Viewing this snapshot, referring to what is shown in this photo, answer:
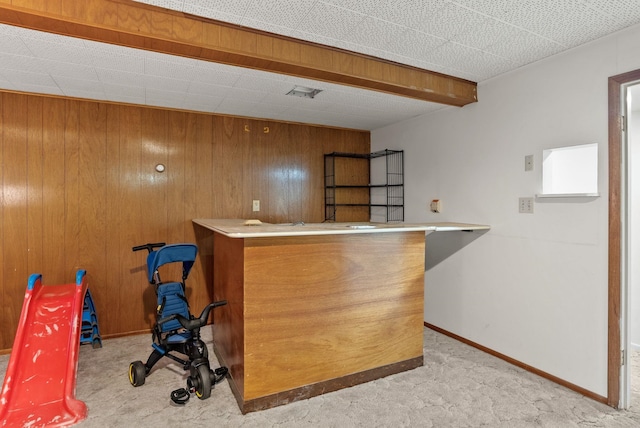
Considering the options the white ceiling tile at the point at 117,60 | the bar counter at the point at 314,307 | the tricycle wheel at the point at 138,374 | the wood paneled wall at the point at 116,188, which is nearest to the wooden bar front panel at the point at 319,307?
the bar counter at the point at 314,307

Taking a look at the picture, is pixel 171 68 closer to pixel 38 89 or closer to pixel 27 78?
pixel 27 78

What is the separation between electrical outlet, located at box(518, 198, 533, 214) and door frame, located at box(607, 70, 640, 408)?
0.52 meters

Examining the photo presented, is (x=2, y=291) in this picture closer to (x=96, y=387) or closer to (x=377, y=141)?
(x=96, y=387)

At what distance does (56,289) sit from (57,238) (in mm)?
753

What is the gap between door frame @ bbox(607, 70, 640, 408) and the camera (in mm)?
2109

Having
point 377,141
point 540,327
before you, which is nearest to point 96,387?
point 540,327

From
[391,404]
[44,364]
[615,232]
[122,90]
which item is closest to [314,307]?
[391,404]

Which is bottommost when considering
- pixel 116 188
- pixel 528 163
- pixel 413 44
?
pixel 116 188

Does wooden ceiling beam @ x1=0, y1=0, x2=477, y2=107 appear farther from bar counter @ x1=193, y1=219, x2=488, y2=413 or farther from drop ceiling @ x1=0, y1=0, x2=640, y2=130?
bar counter @ x1=193, y1=219, x2=488, y2=413

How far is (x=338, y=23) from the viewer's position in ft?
6.68

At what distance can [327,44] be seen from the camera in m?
2.33

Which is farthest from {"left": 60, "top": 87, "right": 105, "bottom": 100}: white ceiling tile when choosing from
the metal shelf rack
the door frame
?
the door frame

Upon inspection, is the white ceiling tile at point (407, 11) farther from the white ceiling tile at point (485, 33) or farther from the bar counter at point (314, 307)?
the bar counter at point (314, 307)

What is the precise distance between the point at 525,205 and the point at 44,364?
11.4 feet
